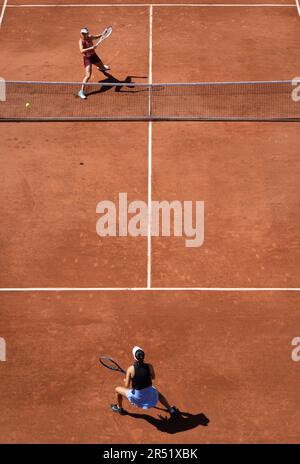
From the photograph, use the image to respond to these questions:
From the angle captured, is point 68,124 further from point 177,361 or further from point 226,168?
point 177,361

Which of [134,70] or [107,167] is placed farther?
[134,70]

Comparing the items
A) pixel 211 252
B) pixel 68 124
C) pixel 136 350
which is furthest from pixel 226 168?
pixel 136 350

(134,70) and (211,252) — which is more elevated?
(134,70)

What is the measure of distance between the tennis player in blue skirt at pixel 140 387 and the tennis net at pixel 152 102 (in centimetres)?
922

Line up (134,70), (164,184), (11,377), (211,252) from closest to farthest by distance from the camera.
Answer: (11,377) < (211,252) < (164,184) < (134,70)

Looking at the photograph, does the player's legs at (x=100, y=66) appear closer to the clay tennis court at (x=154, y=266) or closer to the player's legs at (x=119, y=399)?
the clay tennis court at (x=154, y=266)

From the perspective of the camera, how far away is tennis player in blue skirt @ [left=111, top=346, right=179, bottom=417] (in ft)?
42.2

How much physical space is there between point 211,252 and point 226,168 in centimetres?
305

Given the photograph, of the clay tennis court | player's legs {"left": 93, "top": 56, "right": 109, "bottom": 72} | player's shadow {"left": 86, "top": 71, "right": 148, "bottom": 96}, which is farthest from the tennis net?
player's legs {"left": 93, "top": 56, "right": 109, "bottom": 72}

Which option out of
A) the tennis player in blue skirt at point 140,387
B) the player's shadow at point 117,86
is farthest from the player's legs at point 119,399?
the player's shadow at point 117,86

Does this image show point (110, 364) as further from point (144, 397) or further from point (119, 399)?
point (144, 397)

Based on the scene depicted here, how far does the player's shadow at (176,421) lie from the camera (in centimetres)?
1362

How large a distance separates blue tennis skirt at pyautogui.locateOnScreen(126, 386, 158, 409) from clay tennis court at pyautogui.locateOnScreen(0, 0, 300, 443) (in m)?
0.67

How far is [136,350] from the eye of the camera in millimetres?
12836
